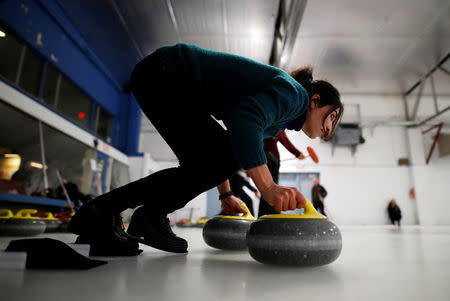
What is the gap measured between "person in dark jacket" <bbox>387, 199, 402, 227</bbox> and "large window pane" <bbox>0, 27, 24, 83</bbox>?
9979mm

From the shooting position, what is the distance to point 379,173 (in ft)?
32.0

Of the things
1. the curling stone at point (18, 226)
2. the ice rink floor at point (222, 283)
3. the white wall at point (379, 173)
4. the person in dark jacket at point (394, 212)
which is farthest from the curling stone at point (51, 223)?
the person in dark jacket at point (394, 212)

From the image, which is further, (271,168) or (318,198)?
(318,198)

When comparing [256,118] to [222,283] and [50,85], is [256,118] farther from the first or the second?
[50,85]

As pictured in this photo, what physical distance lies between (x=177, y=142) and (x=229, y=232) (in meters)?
0.55

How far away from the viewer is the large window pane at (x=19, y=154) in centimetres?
370

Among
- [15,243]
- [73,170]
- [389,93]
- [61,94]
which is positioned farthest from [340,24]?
[15,243]

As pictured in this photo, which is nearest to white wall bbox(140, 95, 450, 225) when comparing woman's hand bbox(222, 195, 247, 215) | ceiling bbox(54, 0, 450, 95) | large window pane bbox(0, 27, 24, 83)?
ceiling bbox(54, 0, 450, 95)

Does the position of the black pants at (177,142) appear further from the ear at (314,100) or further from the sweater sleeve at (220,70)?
the ear at (314,100)

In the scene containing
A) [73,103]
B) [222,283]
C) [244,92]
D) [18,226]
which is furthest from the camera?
[73,103]

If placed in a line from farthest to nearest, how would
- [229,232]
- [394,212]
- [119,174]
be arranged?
[394,212]
[119,174]
[229,232]

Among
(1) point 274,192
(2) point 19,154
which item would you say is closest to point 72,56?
(2) point 19,154

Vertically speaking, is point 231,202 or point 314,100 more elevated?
A: point 314,100

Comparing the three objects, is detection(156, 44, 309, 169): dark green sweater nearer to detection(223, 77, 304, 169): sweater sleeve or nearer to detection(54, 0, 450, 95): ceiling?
detection(223, 77, 304, 169): sweater sleeve
